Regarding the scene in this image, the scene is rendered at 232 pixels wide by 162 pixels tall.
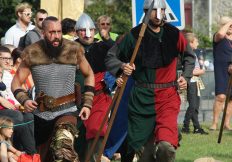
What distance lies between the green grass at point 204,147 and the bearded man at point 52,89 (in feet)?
10.9

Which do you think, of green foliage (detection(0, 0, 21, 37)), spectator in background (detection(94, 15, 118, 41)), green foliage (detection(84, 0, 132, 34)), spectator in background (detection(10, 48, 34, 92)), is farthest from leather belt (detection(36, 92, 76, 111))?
green foliage (detection(84, 0, 132, 34))

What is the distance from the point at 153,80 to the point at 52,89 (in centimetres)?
109

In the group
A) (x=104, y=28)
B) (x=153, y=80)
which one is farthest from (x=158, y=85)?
(x=104, y=28)

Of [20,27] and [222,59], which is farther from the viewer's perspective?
[222,59]

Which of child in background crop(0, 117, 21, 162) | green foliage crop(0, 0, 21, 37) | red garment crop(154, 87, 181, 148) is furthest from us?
green foliage crop(0, 0, 21, 37)

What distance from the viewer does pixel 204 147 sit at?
1491cm

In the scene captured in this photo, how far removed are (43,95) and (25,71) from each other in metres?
0.37

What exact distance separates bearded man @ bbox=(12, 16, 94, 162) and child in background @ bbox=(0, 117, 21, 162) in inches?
41.3

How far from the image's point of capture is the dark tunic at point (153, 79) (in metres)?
10.5

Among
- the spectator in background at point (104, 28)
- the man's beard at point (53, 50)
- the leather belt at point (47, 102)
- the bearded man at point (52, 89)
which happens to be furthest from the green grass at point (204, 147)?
the man's beard at point (53, 50)

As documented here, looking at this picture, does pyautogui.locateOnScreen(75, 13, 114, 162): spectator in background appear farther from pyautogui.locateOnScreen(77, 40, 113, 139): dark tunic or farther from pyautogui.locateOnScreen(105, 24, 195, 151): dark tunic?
pyautogui.locateOnScreen(105, 24, 195, 151): dark tunic

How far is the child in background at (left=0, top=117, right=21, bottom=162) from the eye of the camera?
11.4 metres

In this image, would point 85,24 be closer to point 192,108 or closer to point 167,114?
point 167,114

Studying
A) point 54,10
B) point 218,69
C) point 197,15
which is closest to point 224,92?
point 218,69
